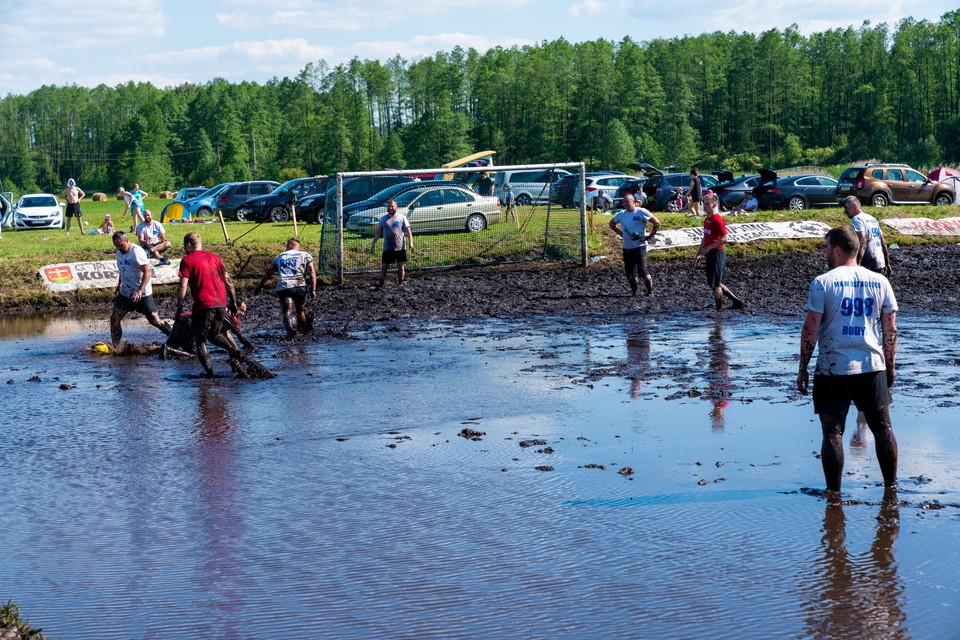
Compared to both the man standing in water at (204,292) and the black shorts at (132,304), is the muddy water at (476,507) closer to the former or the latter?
the man standing in water at (204,292)

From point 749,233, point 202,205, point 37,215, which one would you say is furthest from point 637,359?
point 202,205

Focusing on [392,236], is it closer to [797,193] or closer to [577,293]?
[577,293]

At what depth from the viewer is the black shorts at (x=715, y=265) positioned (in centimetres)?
1678

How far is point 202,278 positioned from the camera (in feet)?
41.9

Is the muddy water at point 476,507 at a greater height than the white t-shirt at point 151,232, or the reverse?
the white t-shirt at point 151,232

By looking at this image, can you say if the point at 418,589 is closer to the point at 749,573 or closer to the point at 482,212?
the point at 749,573

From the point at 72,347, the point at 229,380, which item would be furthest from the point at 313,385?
the point at 72,347

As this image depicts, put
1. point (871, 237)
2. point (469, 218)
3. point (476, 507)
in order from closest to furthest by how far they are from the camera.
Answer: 1. point (476, 507)
2. point (871, 237)
3. point (469, 218)

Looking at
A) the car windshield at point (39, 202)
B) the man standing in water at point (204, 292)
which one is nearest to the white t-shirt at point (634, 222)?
Answer: the man standing in water at point (204, 292)

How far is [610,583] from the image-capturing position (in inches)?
236

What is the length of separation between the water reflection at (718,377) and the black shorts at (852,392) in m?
2.32

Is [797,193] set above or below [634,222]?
above

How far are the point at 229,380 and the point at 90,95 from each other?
172 m

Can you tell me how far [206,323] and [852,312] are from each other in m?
7.99
